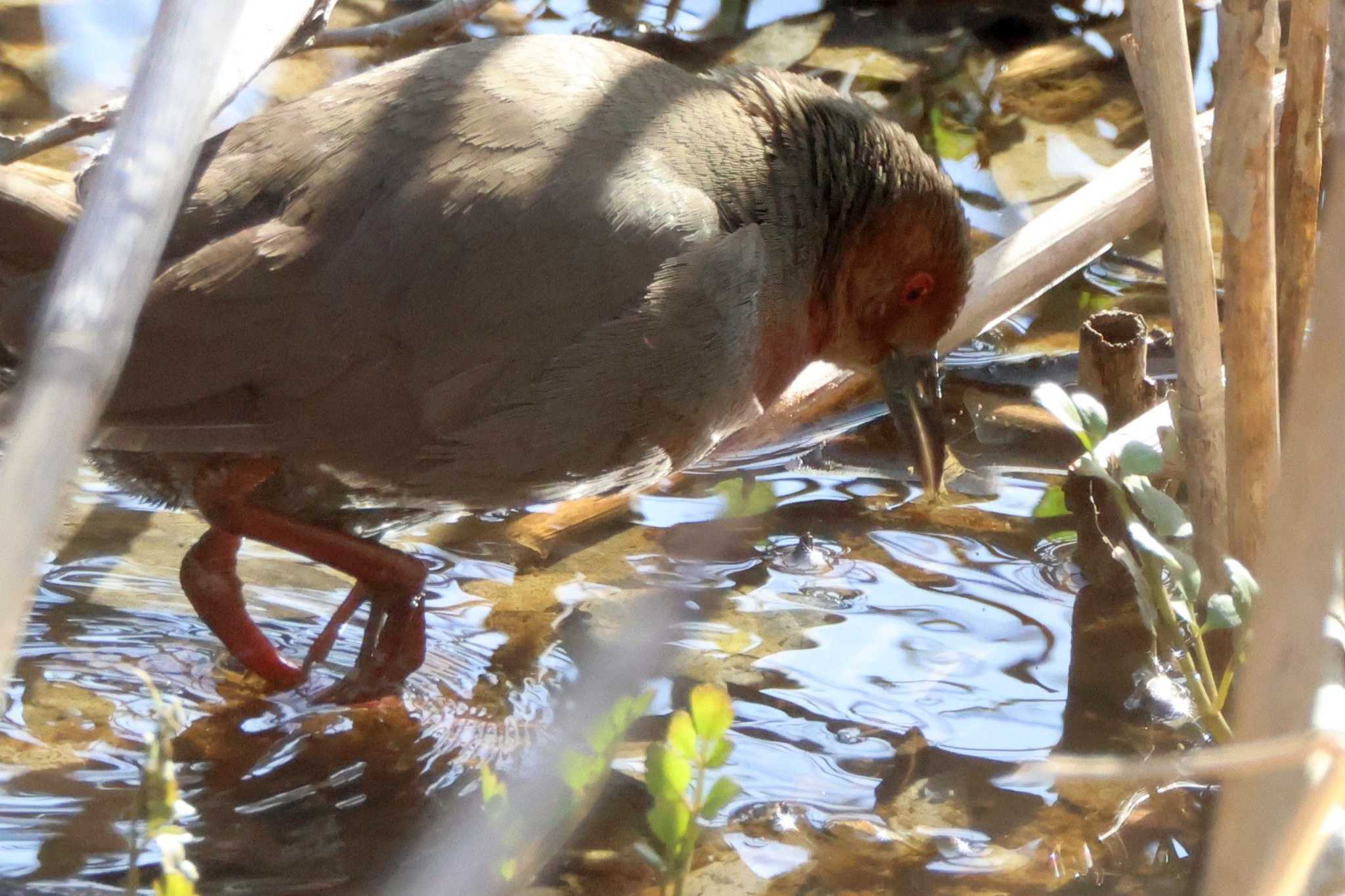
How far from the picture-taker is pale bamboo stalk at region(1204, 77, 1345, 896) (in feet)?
4.06

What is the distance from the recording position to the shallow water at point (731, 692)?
10.0 ft

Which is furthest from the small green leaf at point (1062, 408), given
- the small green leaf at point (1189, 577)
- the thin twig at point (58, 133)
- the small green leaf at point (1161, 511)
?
the thin twig at point (58, 133)

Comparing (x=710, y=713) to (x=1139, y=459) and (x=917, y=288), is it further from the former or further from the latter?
(x=917, y=288)

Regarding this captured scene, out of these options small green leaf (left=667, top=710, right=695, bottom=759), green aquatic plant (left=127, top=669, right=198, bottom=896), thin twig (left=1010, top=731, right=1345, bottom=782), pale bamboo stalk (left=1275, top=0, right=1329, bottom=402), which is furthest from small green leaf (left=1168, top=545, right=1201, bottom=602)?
green aquatic plant (left=127, top=669, right=198, bottom=896)

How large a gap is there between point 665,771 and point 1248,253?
1629 mm

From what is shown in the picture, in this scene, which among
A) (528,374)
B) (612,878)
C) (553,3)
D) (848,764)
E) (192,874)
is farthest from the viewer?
(553,3)

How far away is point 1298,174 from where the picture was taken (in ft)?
10.5

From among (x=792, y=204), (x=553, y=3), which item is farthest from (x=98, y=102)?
(x=792, y=204)

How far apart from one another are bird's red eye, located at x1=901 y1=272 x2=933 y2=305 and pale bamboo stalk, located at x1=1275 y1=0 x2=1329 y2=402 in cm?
90

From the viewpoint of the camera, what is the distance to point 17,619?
3.93ft

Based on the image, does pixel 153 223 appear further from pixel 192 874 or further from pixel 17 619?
pixel 192 874

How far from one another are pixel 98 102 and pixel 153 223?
17.4 feet

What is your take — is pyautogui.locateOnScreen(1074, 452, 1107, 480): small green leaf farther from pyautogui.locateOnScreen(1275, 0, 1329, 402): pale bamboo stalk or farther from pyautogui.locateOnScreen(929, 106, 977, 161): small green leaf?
pyautogui.locateOnScreen(929, 106, 977, 161): small green leaf

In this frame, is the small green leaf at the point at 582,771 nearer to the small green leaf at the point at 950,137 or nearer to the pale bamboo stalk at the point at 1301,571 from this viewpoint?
the pale bamboo stalk at the point at 1301,571
